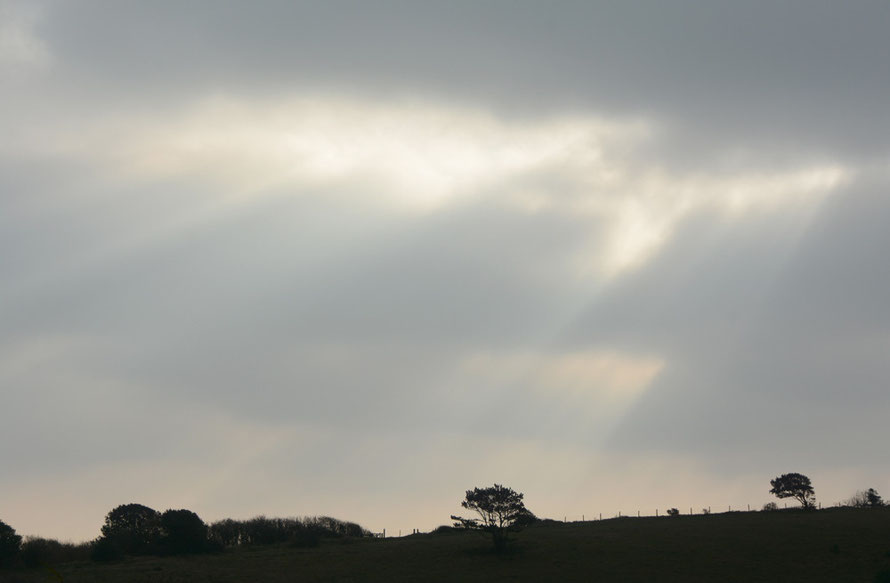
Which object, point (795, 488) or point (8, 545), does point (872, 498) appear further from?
point (8, 545)

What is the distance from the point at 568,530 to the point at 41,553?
61.0 meters

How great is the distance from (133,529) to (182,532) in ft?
49.4

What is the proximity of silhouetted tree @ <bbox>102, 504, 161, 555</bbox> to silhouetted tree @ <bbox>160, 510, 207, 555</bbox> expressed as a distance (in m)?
2.04

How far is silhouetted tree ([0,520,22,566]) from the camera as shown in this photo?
90.0 meters

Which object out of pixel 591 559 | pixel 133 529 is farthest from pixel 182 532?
pixel 591 559

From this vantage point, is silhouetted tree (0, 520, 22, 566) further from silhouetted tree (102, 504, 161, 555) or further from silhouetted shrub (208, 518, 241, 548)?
silhouetted shrub (208, 518, 241, 548)

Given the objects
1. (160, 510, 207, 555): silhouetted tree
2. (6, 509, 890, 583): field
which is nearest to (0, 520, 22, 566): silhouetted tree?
(6, 509, 890, 583): field

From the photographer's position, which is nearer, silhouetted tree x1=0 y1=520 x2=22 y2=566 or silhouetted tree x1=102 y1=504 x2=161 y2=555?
silhouetted tree x1=0 y1=520 x2=22 y2=566

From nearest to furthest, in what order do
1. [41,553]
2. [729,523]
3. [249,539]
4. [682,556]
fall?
[682,556] < [41,553] < [729,523] < [249,539]

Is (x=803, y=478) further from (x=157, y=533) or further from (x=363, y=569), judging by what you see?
(x=157, y=533)

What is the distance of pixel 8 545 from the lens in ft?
301

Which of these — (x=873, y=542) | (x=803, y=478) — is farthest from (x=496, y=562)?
(x=803, y=478)

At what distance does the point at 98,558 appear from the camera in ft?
309

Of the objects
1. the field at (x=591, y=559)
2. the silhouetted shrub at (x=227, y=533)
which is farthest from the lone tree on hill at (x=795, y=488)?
the silhouetted shrub at (x=227, y=533)
